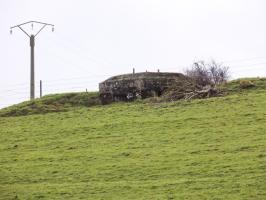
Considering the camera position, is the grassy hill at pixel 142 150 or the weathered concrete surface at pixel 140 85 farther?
the weathered concrete surface at pixel 140 85

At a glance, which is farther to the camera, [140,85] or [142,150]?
[140,85]

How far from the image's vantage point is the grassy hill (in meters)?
16.4

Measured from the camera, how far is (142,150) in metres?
20.1

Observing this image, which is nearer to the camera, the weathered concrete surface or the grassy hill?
the grassy hill

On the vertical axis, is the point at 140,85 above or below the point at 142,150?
above

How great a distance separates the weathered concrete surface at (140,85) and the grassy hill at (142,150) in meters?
0.93

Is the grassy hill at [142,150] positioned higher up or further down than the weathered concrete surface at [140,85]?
further down

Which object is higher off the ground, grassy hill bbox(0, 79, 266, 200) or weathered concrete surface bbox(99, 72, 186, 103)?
weathered concrete surface bbox(99, 72, 186, 103)

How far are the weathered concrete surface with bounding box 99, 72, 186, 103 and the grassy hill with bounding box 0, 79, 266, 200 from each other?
93cm

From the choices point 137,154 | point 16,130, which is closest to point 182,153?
point 137,154

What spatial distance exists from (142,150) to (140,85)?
8.81 m

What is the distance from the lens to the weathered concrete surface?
28.7 metres

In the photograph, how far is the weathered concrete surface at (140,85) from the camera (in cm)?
2870

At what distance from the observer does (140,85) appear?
1130 inches
